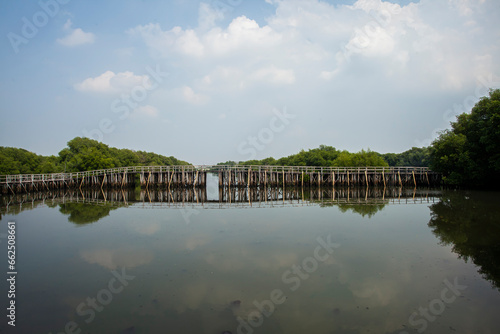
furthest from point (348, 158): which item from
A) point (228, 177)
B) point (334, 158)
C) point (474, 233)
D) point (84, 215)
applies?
point (84, 215)

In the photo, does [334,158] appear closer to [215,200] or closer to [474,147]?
[474,147]

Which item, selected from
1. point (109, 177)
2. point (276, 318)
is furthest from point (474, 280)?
point (109, 177)

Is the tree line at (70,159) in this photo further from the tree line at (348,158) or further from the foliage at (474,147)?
the foliage at (474,147)

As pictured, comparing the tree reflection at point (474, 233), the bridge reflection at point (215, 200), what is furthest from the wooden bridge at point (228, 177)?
the tree reflection at point (474, 233)

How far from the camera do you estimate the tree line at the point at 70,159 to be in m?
43.6

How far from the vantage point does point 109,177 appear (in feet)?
122

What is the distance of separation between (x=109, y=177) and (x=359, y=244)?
3533 centimetres

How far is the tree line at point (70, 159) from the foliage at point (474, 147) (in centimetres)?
4514

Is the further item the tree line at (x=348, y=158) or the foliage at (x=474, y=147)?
the tree line at (x=348, y=158)

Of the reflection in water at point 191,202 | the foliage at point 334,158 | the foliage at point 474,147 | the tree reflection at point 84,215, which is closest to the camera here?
the tree reflection at point 84,215

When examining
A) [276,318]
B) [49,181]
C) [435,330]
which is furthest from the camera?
[49,181]

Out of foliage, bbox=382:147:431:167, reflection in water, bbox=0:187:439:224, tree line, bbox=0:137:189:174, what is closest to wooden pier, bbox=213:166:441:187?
reflection in water, bbox=0:187:439:224

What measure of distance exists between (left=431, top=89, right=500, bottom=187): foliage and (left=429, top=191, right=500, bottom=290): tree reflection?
489 inches

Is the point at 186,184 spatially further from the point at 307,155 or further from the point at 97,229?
the point at 307,155
